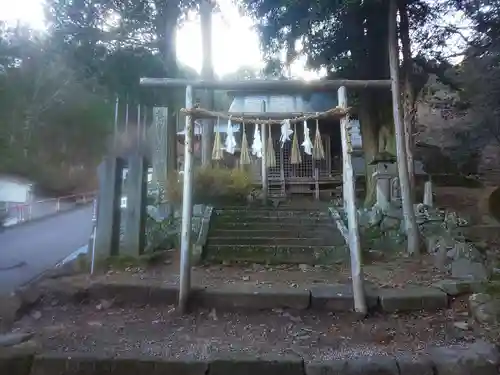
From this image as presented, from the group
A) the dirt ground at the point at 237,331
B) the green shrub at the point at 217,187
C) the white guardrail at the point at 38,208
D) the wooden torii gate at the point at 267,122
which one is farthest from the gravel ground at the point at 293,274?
the white guardrail at the point at 38,208

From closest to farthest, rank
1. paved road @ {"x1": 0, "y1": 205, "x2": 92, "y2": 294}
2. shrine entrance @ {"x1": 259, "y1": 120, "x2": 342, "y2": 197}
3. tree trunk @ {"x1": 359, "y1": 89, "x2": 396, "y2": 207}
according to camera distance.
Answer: paved road @ {"x1": 0, "y1": 205, "x2": 92, "y2": 294}
tree trunk @ {"x1": 359, "y1": 89, "x2": 396, "y2": 207}
shrine entrance @ {"x1": 259, "y1": 120, "x2": 342, "y2": 197}

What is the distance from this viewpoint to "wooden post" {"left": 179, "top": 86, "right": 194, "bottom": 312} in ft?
15.5

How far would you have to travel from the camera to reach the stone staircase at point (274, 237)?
25.4 ft

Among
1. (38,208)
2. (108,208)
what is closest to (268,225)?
(108,208)

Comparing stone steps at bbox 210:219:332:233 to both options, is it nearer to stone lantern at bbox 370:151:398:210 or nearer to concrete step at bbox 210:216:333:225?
concrete step at bbox 210:216:333:225

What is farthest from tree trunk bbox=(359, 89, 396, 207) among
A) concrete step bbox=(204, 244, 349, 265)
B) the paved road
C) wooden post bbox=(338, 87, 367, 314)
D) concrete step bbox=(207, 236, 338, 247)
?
the paved road

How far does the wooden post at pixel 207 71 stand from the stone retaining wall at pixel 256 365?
986 centimetres

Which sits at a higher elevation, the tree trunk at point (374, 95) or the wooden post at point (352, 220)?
the tree trunk at point (374, 95)

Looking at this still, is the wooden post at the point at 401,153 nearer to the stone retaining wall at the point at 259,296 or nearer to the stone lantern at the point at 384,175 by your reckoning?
the stone lantern at the point at 384,175

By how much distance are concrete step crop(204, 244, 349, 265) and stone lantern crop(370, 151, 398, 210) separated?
2.39 meters

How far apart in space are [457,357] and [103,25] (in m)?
11.1

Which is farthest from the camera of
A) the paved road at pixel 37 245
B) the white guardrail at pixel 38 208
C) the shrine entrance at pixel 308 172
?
the shrine entrance at pixel 308 172

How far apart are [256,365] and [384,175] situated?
293 inches

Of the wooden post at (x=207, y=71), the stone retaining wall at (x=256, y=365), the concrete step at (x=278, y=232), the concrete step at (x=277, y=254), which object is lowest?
the stone retaining wall at (x=256, y=365)
